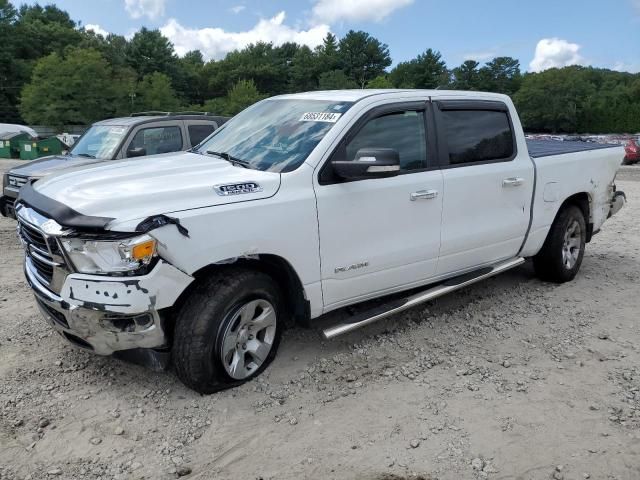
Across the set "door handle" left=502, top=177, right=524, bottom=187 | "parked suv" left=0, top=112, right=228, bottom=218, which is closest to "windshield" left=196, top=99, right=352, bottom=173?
"door handle" left=502, top=177, right=524, bottom=187

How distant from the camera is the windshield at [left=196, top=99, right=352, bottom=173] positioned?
3873mm

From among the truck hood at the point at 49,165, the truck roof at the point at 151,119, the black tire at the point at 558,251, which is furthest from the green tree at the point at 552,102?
the black tire at the point at 558,251

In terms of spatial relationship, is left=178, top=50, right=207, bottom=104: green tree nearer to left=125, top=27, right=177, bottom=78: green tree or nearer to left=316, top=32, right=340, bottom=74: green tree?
left=125, top=27, right=177, bottom=78: green tree

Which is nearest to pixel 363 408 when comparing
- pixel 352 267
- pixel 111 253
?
pixel 352 267

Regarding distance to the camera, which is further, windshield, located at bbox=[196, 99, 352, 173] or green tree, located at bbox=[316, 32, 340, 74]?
green tree, located at bbox=[316, 32, 340, 74]

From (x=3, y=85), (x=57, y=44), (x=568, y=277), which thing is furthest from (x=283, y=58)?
(x=568, y=277)

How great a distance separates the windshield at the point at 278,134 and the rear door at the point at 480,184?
1.06 metres

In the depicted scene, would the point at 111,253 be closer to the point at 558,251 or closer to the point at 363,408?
the point at 363,408

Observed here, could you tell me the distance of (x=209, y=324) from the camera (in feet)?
11.0

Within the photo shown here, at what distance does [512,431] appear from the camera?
327cm

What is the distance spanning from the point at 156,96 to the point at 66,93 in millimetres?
12198

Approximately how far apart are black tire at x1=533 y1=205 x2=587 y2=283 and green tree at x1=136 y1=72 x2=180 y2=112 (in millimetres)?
57956

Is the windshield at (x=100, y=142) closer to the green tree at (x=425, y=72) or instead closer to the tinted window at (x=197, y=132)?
the tinted window at (x=197, y=132)

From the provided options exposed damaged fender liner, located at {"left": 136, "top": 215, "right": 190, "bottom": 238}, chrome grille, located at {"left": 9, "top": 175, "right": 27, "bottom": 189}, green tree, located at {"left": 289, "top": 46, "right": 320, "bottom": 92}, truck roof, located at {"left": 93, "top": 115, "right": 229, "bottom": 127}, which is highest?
green tree, located at {"left": 289, "top": 46, "right": 320, "bottom": 92}
